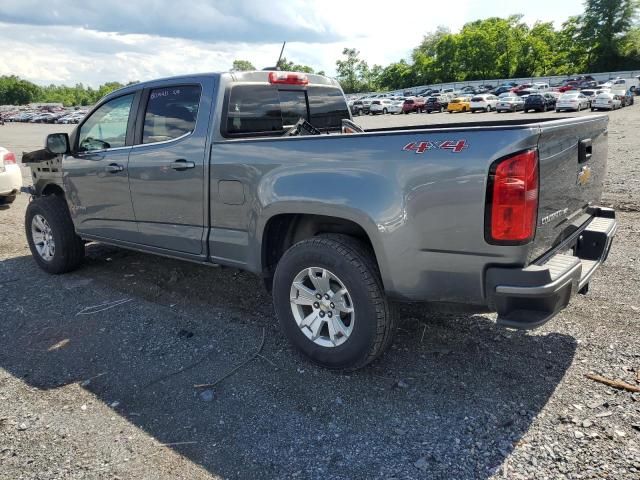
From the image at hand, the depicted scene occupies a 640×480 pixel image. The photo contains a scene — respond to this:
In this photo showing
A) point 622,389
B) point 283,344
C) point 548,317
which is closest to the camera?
point 548,317

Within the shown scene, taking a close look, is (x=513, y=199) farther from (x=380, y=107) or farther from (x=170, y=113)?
(x=380, y=107)

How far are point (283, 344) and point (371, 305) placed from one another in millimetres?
1029

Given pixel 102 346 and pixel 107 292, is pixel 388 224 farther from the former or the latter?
pixel 107 292

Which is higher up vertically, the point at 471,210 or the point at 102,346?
the point at 471,210

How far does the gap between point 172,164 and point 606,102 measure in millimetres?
38859

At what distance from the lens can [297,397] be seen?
3092mm

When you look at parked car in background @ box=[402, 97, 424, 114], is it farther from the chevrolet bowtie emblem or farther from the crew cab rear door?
the chevrolet bowtie emblem

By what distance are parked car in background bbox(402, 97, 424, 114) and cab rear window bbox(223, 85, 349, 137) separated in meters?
45.0

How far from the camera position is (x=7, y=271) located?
18.5 feet

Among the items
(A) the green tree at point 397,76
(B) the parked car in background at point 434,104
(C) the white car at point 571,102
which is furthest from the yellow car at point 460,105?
(A) the green tree at point 397,76

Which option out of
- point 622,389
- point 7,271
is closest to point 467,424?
point 622,389

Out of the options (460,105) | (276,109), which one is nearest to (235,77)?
(276,109)

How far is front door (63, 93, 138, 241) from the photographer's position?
4.49 metres

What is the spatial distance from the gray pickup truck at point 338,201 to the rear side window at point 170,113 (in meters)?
0.01
